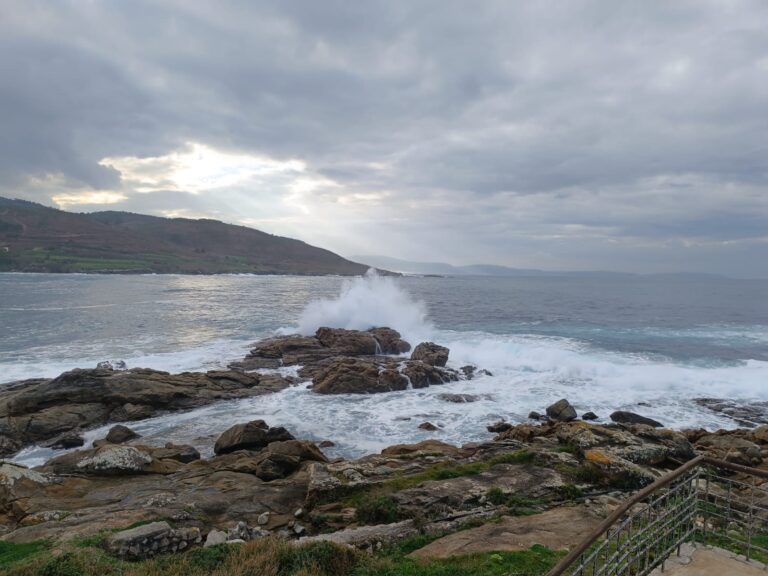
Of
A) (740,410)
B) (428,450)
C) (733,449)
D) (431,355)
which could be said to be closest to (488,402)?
(431,355)

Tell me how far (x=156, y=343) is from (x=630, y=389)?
122 ft

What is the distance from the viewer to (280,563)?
7.28 m

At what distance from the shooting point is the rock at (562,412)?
21906mm

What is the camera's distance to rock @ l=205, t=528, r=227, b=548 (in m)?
8.62

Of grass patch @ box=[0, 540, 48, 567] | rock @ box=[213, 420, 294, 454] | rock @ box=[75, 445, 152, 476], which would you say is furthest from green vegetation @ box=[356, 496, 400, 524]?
rock @ box=[75, 445, 152, 476]

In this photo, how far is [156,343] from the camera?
38.9 metres

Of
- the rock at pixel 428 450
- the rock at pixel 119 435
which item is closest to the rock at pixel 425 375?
the rock at pixel 428 450

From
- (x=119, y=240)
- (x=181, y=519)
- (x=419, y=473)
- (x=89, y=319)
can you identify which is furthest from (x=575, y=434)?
(x=119, y=240)

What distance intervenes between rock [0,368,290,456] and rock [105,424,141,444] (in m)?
2.55

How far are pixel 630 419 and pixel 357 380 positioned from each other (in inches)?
571

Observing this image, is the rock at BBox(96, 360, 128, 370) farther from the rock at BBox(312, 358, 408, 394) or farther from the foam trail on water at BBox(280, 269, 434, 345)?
the foam trail on water at BBox(280, 269, 434, 345)

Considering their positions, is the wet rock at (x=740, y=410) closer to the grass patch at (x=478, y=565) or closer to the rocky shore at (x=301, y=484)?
the rocky shore at (x=301, y=484)

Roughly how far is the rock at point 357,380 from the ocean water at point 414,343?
81cm

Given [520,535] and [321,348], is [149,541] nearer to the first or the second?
[520,535]
